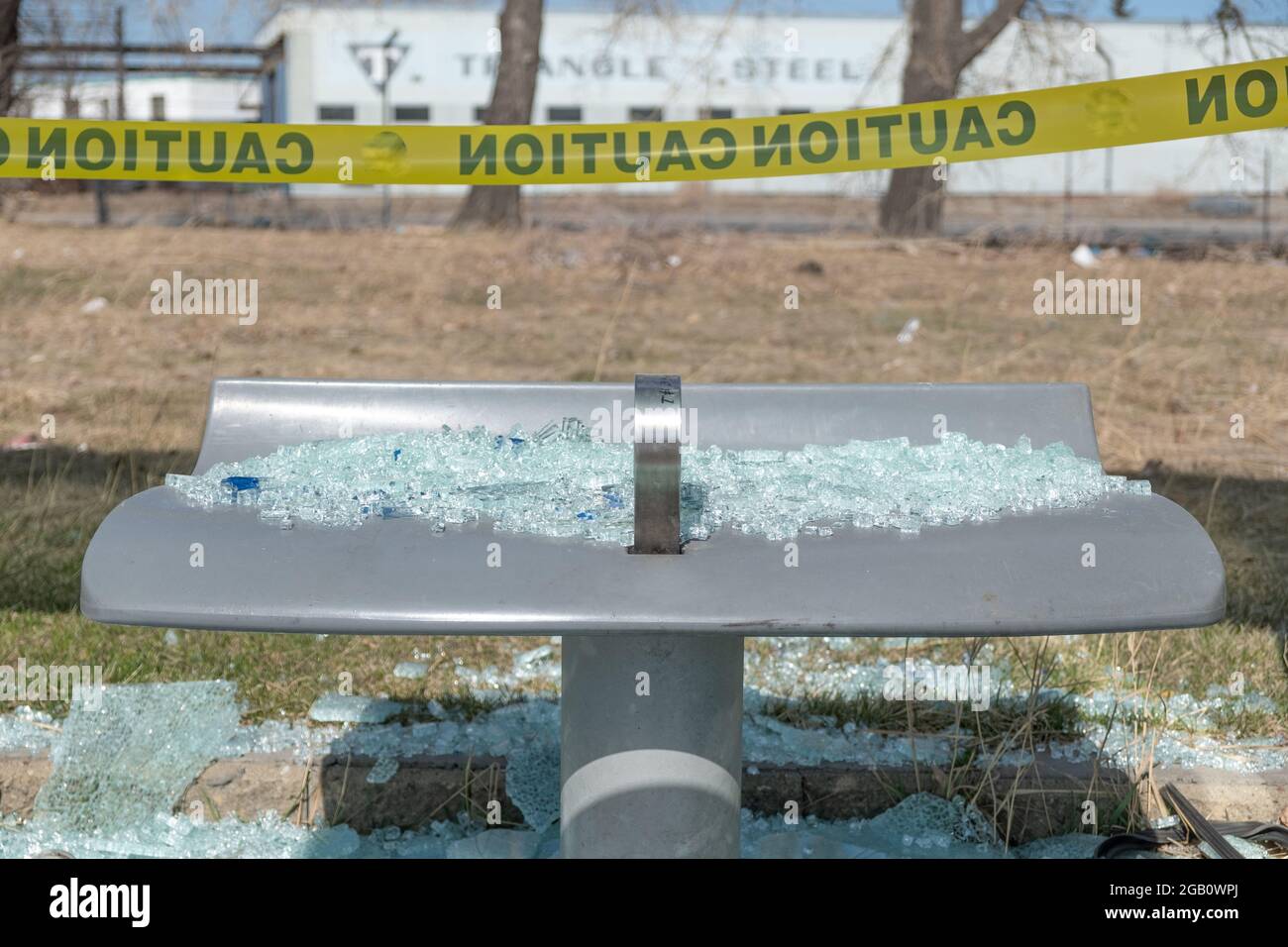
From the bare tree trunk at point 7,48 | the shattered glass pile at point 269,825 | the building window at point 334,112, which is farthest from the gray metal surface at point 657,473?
the building window at point 334,112

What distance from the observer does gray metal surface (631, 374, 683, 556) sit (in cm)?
185

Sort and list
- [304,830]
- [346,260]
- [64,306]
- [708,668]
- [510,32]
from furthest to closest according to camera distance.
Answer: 1. [510,32]
2. [346,260]
3. [64,306]
4. [304,830]
5. [708,668]

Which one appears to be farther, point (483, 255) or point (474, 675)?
point (483, 255)

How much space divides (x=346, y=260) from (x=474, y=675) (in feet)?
27.7

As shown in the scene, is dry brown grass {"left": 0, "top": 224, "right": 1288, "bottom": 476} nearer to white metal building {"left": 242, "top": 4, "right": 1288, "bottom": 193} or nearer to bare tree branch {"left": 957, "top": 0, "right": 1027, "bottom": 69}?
bare tree branch {"left": 957, "top": 0, "right": 1027, "bottom": 69}

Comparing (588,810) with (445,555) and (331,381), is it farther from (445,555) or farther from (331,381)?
(331,381)

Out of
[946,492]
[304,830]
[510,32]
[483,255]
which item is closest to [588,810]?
[946,492]

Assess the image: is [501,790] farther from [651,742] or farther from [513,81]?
[513,81]

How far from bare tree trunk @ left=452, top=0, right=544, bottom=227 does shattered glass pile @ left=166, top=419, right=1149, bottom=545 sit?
11.9 meters

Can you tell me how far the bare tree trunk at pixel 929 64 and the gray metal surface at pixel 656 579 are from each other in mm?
12681

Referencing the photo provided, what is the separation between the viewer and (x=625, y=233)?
12.2 meters

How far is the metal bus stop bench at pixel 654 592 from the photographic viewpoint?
1.72 m

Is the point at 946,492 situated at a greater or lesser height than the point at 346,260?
lesser

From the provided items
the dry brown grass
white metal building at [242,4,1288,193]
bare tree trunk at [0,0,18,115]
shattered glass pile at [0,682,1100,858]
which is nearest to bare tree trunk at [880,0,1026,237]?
the dry brown grass
